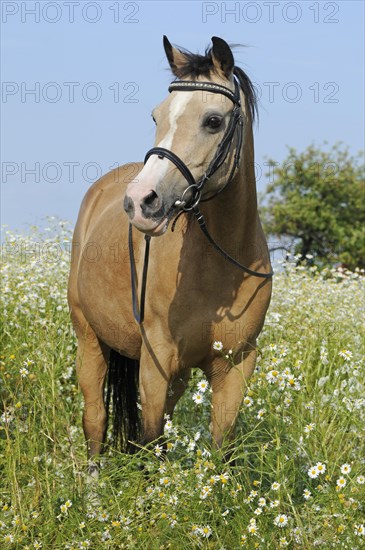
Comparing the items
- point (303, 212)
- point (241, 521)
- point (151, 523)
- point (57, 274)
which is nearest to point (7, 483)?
point (151, 523)

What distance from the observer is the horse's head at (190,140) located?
4004 millimetres

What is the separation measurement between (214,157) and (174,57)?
70 cm

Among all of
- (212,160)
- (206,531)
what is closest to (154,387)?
(206,531)

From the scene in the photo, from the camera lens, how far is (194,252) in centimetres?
470

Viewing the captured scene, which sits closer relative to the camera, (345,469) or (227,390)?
(345,469)

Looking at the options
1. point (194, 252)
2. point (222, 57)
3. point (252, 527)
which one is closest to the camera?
point (252, 527)

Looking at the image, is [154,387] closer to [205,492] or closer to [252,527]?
[205,492]

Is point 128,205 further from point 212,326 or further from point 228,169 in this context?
point 212,326

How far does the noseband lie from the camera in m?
4.12

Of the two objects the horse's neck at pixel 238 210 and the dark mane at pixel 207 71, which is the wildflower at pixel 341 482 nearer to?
the horse's neck at pixel 238 210

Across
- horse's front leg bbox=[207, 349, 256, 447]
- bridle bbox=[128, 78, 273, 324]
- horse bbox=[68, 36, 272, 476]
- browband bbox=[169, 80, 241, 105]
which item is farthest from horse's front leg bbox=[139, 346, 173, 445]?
browband bbox=[169, 80, 241, 105]

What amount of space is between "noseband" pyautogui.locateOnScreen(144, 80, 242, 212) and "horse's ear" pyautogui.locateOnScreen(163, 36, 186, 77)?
0.68ft

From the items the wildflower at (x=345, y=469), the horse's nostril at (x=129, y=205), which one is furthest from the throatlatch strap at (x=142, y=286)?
the wildflower at (x=345, y=469)

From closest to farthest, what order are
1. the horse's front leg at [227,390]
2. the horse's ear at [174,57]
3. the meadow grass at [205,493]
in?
the meadow grass at [205,493] → the horse's ear at [174,57] → the horse's front leg at [227,390]
